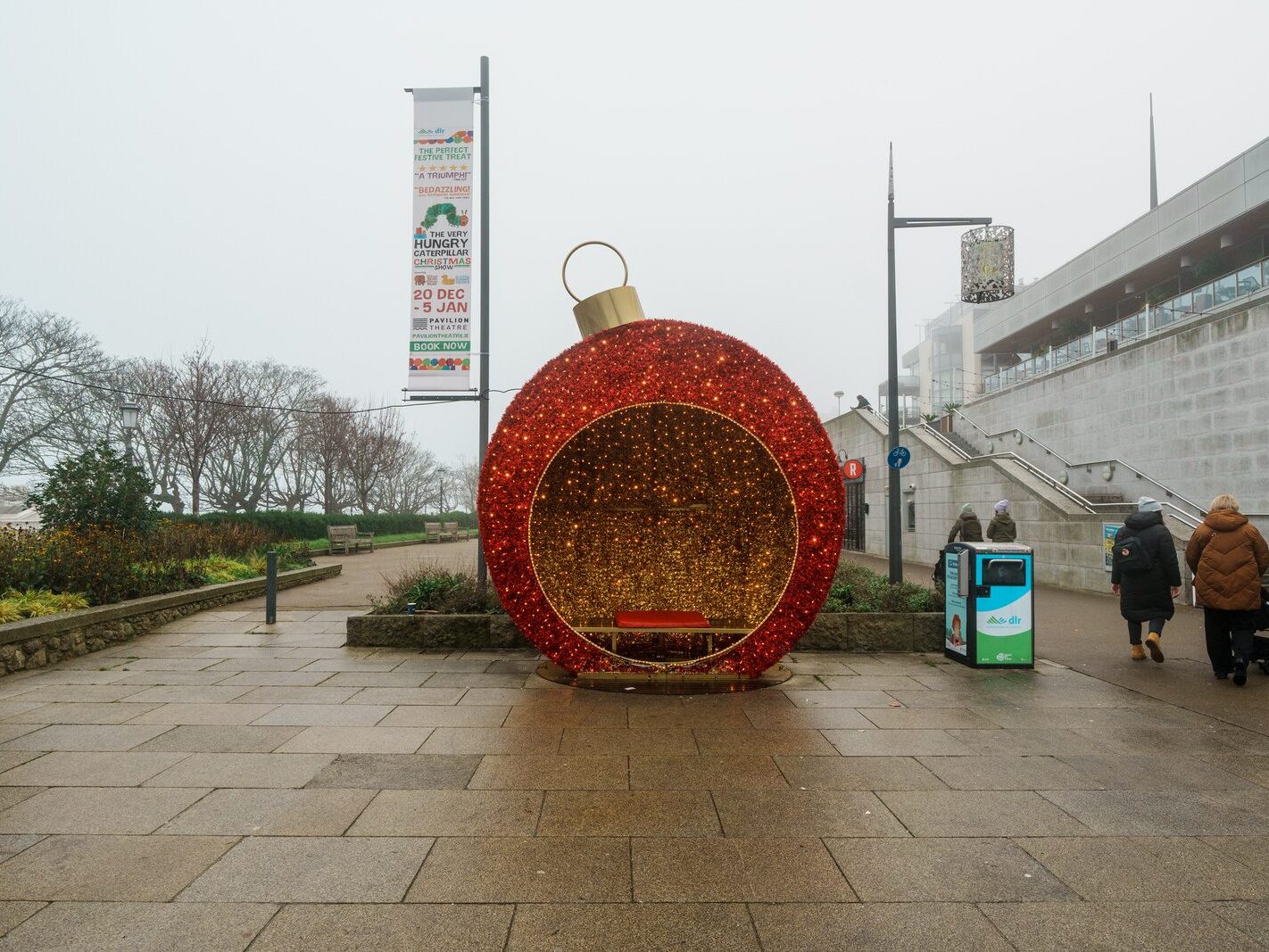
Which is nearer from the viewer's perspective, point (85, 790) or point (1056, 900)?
point (1056, 900)

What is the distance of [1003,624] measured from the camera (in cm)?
789

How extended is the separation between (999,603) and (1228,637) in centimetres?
214

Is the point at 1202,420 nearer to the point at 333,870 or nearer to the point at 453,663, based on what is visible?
the point at 453,663

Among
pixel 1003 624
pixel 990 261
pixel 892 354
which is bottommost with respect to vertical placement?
pixel 1003 624

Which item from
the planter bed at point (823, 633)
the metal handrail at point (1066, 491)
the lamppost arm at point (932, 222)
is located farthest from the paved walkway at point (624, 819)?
the metal handrail at point (1066, 491)

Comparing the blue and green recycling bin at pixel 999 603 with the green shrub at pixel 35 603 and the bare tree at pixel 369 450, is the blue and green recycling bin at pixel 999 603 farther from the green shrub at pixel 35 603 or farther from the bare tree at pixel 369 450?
the bare tree at pixel 369 450

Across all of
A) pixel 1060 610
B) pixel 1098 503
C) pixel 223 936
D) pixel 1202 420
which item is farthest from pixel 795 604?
pixel 1202 420

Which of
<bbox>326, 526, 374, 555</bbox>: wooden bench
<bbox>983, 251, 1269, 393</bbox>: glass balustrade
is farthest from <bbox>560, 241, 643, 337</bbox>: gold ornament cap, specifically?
<bbox>326, 526, 374, 555</bbox>: wooden bench

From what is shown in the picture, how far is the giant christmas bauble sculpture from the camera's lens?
22.0 feet

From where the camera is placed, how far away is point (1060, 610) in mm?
12367

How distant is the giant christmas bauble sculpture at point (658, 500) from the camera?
6711 mm

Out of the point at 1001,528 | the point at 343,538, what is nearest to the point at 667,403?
the point at 1001,528

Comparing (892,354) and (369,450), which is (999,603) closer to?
(892,354)

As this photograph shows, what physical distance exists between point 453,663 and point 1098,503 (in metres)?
15.4
